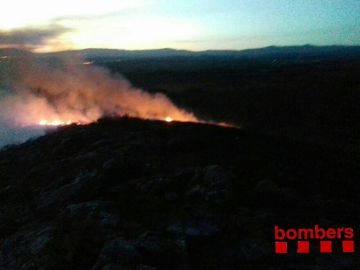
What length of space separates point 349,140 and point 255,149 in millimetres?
11556

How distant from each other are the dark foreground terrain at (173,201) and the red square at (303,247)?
7.7 inches

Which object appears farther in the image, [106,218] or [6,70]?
[6,70]

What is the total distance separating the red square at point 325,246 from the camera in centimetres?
1407

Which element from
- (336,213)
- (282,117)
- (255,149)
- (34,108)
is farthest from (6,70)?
(336,213)

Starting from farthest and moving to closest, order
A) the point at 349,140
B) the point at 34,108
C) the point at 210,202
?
the point at 34,108 < the point at 349,140 < the point at 210,202

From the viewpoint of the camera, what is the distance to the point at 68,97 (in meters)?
41.0

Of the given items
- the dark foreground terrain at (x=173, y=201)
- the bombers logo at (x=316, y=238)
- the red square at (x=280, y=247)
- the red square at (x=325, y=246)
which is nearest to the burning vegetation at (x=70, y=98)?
the dark foreground terrain at (x=173, y=201)

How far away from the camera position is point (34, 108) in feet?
126

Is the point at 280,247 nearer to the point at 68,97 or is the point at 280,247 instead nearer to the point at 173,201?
the point at 173,201

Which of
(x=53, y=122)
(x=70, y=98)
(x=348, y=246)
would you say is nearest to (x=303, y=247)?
(x=348, y=246)

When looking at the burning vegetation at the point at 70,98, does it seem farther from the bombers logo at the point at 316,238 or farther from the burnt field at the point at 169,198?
the bombers logo at the point at 316,238

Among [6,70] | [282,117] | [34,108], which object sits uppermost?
[6,70]

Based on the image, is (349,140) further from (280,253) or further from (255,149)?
(280,253)

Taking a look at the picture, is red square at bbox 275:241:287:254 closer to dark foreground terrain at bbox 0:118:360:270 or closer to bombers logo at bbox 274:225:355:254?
bombers logo at bbox 274:225:355:254
